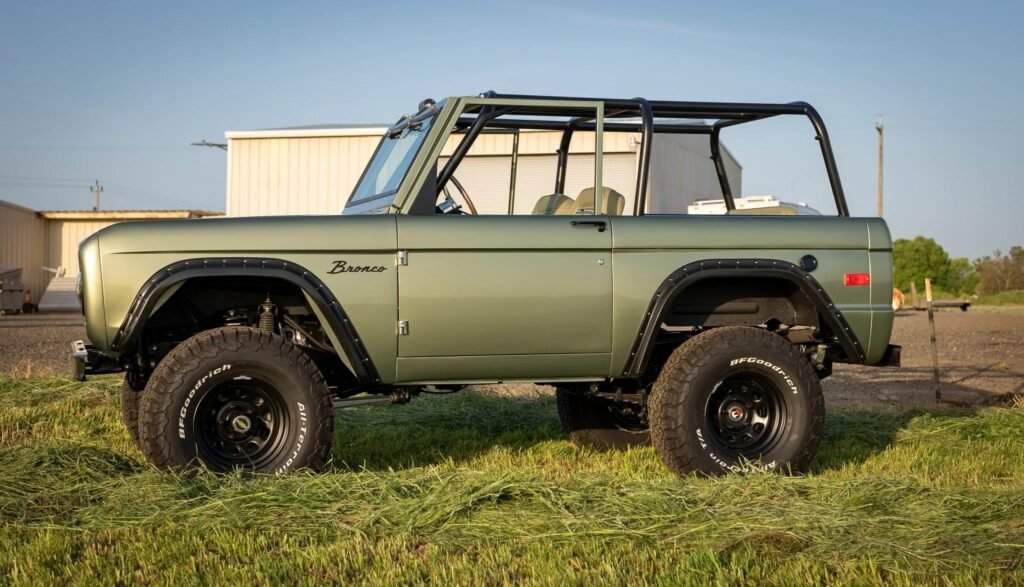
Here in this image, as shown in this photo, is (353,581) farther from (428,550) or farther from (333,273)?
(333,273)

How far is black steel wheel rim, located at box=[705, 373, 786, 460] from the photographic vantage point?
5930 millimetres

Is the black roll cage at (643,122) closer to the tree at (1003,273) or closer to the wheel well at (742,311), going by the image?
the wheel well at (742,311)

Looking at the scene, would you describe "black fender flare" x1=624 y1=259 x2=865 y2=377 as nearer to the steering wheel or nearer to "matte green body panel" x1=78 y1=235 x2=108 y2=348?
the steering wheel

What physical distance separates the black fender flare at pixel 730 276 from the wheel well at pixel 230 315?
1646mm

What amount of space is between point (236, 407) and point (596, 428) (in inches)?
102

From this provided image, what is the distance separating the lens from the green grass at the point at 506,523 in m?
3.89

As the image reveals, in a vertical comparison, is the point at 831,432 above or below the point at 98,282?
below

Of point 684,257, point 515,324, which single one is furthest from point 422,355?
point 684,257

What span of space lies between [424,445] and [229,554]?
304 centimetres

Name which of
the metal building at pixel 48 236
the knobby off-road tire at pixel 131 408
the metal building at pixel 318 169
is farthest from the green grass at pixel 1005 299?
the knobby off-road tire at pixel 131 408

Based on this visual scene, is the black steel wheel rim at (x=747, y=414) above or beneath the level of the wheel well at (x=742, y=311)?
beneath

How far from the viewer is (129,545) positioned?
13.7 feet

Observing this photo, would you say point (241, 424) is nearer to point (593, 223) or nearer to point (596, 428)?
point (593, 223)

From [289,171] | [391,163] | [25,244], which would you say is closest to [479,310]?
[391,163]
